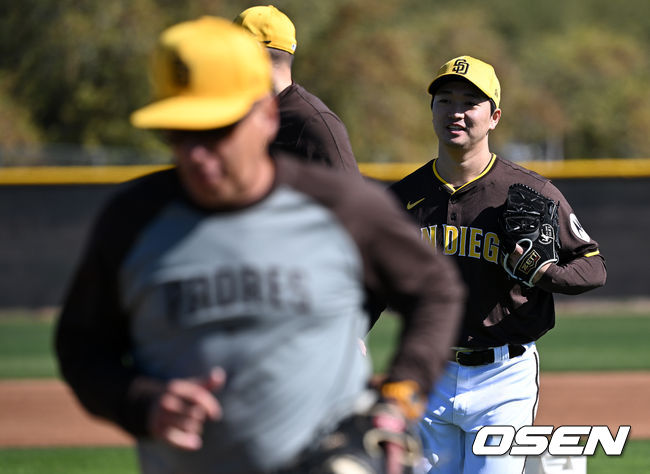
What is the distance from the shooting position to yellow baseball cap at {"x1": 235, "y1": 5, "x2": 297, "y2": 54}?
4.43 meters

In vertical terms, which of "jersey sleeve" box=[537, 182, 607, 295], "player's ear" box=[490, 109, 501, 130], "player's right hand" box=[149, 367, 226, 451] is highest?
"player's right hand" box=[149, 367, 226, 451]

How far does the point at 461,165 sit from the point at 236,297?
2786mm

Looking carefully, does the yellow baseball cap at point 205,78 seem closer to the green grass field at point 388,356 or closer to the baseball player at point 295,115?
the baseball player at point 295,115

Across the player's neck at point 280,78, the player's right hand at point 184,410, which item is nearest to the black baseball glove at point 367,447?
the player's right hand at point 184,410

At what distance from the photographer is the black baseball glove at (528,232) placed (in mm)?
4680

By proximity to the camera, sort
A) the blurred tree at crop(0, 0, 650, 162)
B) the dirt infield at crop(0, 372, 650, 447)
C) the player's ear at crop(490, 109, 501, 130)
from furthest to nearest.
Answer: the blurred tree at crop(0, 0, 650, 162)
the dirt infield at crop(0, 372, 650, 447)
the player's ear at crop(490, 109, 501, 130)

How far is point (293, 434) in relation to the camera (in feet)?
8.20

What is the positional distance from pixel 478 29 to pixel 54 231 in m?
31.3

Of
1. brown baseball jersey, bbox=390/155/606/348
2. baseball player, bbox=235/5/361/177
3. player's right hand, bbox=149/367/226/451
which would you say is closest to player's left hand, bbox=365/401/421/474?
player's right hand, bbox=149/367/226/451

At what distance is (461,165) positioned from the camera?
5043 mm

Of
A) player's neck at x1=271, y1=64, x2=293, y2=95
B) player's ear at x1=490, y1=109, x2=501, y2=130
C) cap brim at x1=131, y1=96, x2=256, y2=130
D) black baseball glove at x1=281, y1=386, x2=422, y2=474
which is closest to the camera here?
cap brim at x1=131, y1=96, x2=256, y2=130

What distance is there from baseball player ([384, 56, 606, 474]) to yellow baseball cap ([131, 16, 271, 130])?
2476 mm

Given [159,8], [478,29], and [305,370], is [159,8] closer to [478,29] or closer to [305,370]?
[478,29]

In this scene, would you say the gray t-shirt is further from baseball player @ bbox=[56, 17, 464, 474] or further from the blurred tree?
the blurred tree
